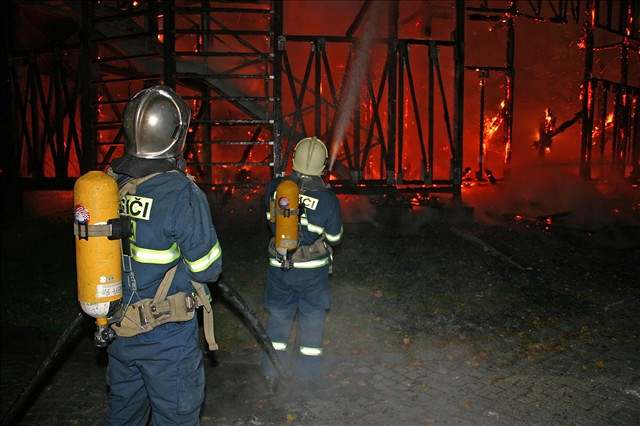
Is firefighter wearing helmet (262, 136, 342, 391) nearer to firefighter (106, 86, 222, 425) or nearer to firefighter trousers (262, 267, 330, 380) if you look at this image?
firefighter trousers (262, 267, 330, 380)

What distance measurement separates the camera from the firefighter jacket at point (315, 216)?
4.38 metres

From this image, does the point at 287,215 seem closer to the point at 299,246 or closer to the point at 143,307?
the point at 299,246

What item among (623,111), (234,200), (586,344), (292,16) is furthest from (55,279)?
(623,111)

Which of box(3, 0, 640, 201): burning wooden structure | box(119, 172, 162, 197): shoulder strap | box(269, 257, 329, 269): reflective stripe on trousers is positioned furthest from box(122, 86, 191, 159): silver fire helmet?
box(3, 0, 640, 201): burning wooden structure

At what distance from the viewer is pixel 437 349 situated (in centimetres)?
525

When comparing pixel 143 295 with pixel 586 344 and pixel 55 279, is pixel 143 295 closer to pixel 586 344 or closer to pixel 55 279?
pixel 586 344

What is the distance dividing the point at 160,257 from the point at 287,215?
1440mm

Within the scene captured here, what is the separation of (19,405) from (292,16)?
43.4ft

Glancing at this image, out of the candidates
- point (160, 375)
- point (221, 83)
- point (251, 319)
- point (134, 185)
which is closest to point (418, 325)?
point (251, 319)

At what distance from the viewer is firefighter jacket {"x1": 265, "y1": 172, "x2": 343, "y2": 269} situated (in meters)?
4.38

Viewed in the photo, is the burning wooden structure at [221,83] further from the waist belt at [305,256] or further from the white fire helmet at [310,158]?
the waist belt at [305,256]

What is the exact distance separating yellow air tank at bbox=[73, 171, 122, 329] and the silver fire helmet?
0.96 ft

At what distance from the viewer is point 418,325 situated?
19.3 ft

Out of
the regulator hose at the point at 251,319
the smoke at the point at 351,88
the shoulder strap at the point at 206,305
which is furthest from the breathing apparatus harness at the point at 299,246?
the smoke at the point at 351,88
